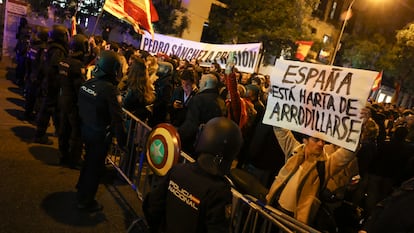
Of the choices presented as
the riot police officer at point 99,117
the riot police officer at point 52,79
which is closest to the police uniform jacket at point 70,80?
the riot police officer at point 52,79

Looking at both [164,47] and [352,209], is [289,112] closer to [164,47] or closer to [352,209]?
[352,209]

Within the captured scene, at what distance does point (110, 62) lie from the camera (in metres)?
4.22

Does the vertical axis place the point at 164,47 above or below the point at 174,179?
above

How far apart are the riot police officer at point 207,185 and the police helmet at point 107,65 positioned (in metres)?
2.16

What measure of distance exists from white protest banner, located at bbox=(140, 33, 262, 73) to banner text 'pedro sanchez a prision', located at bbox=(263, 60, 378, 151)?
556 centimetres

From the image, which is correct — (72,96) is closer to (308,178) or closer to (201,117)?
(201,117)

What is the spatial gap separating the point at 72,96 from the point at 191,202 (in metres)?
3.83

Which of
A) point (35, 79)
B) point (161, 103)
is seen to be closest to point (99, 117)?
point (161, 103)

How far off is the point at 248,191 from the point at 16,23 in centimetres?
1420

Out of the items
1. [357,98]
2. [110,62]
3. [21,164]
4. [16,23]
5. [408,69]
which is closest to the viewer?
[357,98]

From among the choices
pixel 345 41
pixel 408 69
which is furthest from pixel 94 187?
pixel 345 41

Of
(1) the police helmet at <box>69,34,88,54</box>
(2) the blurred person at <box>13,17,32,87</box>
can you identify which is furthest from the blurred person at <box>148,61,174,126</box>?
(2) the blurred person at <box>13,17,32,87</box>

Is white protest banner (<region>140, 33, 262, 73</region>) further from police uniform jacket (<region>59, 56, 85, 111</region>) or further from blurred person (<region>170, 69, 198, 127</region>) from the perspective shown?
police uniform jacket (<region>59, 56, 85, 111</region>)

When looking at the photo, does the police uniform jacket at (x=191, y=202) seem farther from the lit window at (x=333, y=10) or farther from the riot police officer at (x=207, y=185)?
the lit window at (x=333, y=10)
